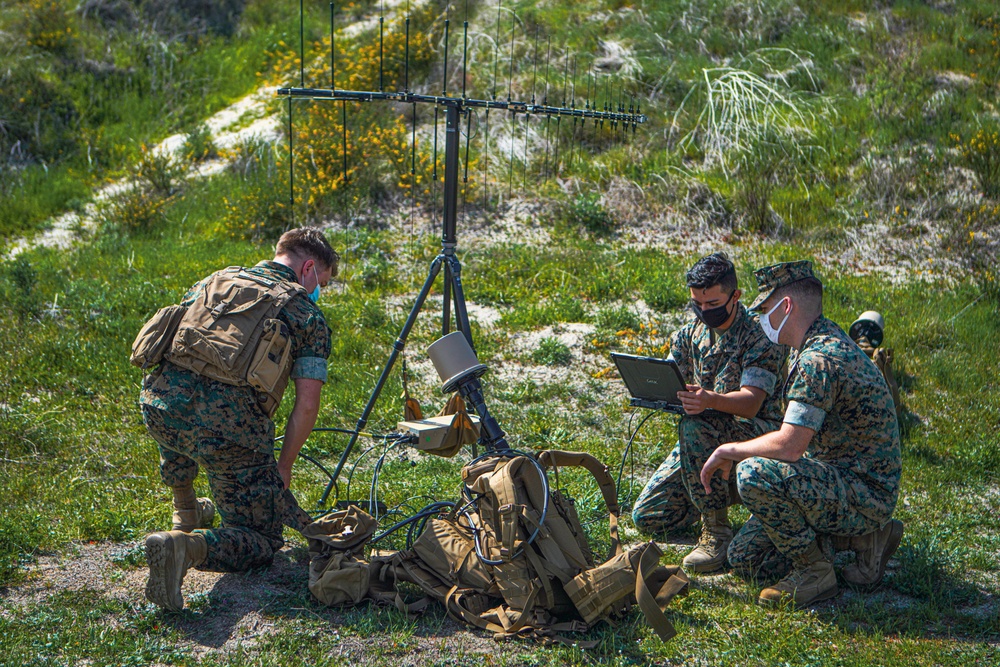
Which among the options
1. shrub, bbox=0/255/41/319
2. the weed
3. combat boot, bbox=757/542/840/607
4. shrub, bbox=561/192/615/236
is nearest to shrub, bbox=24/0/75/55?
shrub, bbox=0/255/41/319

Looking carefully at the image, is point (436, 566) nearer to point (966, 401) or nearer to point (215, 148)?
point (966, 401)

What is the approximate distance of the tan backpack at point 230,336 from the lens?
13.9 feet

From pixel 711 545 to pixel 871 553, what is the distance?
789 millimetres

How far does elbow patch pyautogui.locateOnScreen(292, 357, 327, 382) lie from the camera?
4406 millimetres

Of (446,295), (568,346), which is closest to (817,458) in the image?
(446,295)

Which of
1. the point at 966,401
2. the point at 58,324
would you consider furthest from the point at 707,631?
the point at 58,324

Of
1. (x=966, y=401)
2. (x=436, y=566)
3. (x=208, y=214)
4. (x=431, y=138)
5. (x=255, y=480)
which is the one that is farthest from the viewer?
(x=431, y=138)

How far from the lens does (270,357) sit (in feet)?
14.1

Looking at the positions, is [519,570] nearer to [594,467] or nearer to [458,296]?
[594,467]

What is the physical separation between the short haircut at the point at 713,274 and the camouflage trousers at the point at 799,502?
3.15 feet

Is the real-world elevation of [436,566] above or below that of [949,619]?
above

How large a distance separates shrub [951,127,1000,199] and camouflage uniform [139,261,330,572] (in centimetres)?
852

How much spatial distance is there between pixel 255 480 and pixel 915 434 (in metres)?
4.75

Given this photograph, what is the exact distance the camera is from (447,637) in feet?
13.0
